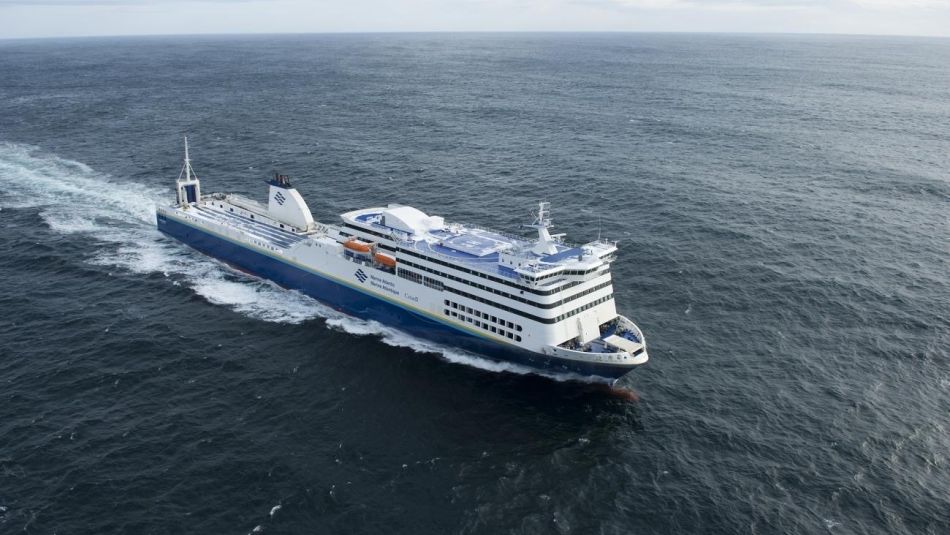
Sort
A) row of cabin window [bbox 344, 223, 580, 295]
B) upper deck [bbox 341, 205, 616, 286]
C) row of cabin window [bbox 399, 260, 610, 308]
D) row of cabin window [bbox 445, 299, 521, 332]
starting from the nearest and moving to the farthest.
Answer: row of cabin window [bbox 344, 223, 580, 295]
row of cabin window [bbox 399, 260, 610, 308]
upper deck [bbox 341, 205, 616, 286]
row of cabin window [bbox 445, 299, 521, 332]

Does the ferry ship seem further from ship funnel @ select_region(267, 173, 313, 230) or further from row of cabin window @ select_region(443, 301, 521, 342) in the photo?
ship funnel @ select_region(267, 173, 313, 230)

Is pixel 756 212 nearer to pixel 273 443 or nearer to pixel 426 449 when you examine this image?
pixel 426 449

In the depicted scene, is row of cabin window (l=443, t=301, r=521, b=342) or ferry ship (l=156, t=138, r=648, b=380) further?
row of cabin window (l=443, t=301, r=521, b=342)

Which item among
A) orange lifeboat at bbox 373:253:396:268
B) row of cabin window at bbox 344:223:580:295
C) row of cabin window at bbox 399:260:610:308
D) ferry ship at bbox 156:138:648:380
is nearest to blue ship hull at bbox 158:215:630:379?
ferry ship at bbox 156:138:648:380

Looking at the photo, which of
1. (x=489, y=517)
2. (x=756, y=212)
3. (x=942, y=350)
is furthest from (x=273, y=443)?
(x=756, y=212)

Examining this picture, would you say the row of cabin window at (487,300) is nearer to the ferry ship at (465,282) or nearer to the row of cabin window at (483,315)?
the ferry ship at (465,282)

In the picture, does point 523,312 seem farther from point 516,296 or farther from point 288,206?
point 288,206

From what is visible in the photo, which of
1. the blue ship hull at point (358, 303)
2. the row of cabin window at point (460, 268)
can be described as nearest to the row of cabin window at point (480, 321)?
the blue ship hull at point (358, 303)
